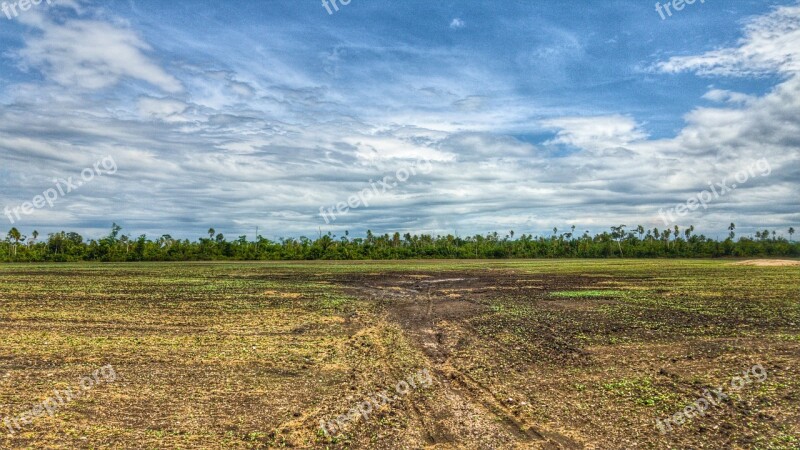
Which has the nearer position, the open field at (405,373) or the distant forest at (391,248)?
the open field at (405,373)

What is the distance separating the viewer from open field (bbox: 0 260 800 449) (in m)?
6.95

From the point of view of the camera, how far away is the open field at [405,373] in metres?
6.95

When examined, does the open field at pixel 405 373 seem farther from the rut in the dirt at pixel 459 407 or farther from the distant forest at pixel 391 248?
the distant forest at pixel 391 248

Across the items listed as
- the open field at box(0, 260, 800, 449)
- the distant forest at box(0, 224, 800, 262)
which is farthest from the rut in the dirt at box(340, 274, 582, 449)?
the distant forest at box(0, 224, 800, 262)

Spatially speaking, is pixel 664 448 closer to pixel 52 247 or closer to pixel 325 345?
pixel 325 345

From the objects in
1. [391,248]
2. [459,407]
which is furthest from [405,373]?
[391,248]

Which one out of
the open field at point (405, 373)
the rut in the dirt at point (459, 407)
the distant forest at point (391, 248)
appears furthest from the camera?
the distant forest at point (391, 248)

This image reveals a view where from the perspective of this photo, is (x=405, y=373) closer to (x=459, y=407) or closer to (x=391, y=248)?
(x=459, y=407)

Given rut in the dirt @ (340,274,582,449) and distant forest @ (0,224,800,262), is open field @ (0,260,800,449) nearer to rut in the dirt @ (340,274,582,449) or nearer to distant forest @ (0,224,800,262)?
rut in the dirt @ (340,274,582,449)

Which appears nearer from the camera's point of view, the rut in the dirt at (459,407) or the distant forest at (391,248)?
the rut in the dirt at (459,407)

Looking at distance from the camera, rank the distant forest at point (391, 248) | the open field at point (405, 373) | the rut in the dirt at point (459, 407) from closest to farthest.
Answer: the rut in the dirt at point (459, 407) → the open field at point (405, 373) → the distant forest at point (391, 248)

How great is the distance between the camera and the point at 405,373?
10094 millimetres

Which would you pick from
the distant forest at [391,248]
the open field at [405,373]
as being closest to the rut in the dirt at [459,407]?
the open field at [405,373]

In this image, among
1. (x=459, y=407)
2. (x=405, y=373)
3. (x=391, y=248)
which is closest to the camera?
(x=459, y=407)
